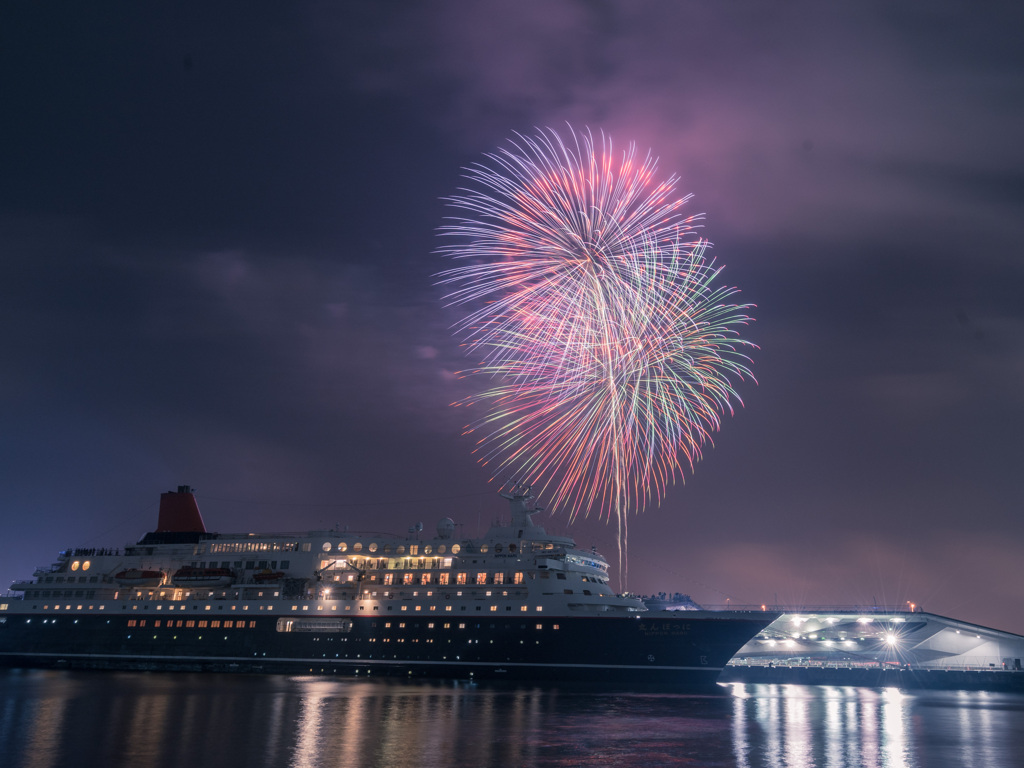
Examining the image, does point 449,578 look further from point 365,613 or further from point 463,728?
point 463,728

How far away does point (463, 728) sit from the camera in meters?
32.7

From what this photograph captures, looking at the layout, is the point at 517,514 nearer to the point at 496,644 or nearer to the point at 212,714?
the point at 496,644

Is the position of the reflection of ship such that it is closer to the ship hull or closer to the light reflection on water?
the ship hull

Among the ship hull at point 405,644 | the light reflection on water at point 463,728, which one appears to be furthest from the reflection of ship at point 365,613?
the light reflection on water at point 463,728

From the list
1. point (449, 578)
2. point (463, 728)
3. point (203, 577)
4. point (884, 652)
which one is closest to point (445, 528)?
point (449, 578)

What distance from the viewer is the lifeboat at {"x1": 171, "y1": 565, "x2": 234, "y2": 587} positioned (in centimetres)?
6303

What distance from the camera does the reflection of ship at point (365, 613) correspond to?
5216cm

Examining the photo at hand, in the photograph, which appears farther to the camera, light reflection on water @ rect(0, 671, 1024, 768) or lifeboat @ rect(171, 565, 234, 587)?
lifeboat @ rect(171, 565, 234, 587)

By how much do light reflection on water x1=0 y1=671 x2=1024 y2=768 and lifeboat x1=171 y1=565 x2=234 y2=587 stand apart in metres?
12.0

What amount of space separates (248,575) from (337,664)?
11.4m

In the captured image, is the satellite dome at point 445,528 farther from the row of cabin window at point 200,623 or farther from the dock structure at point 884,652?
the dock structure at point 884,652

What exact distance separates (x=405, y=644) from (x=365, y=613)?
395 centimetres

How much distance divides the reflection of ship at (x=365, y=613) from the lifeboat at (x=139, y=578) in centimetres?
12

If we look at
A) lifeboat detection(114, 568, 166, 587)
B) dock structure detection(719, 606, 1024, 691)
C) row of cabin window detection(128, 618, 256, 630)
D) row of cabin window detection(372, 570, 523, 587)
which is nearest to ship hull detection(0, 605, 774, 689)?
row of cabin window detection(128, 618, 256, 630)
